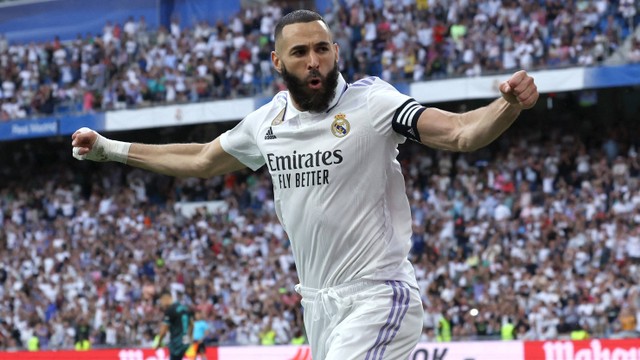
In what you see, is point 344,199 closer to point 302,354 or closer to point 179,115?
point 302,354

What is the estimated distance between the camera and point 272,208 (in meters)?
24.6

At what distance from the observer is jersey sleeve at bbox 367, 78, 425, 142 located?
4805 millimetres

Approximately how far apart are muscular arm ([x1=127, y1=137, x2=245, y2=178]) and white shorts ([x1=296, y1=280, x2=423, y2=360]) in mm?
987

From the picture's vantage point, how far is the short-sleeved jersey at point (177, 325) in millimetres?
15148

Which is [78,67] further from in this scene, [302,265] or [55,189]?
[302,265]

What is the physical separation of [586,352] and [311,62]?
1127cm

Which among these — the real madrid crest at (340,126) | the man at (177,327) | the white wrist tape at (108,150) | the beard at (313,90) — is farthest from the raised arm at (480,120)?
the man at (177,327)

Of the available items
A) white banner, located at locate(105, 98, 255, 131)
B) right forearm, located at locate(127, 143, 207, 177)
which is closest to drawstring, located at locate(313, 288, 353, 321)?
right forearm, located at locate(127, 143, 207, 177)

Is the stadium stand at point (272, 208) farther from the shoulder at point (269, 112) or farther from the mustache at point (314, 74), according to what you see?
the mustache at point (314, 74)

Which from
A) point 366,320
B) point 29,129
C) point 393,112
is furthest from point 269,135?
point 29,129

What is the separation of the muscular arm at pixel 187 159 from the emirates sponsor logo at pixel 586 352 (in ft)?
34.0

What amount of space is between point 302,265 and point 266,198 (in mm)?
20062

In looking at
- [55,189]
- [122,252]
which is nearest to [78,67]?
[55,189]

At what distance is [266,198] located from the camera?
83.0 ft
